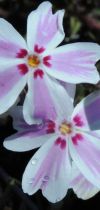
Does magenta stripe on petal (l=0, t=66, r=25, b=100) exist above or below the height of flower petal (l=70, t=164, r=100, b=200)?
above

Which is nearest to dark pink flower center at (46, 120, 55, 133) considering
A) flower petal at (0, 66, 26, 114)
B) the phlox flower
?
the phlox flower

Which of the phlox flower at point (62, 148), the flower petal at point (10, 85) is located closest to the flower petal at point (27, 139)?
the phlox flower at point (62, 148)

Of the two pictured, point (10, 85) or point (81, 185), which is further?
point (81, 185)

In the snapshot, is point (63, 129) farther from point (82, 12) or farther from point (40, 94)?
point (82, 12)

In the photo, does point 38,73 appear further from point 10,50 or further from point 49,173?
point 49,173

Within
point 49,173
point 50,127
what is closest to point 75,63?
Answer: point 50,127

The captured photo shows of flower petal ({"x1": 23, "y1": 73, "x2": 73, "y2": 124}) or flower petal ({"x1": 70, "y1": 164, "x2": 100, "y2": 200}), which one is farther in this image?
flower petal ({"x1": 70, "y1": 164, "x2": 100, "y2": 200})

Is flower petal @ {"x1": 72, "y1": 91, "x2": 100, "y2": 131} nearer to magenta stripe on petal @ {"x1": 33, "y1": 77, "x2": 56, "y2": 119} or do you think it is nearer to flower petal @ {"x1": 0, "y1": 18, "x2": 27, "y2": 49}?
magenta stripe on petal @ {"x1": 33, "y1": 77, "x2": 56, "y2": 119}
